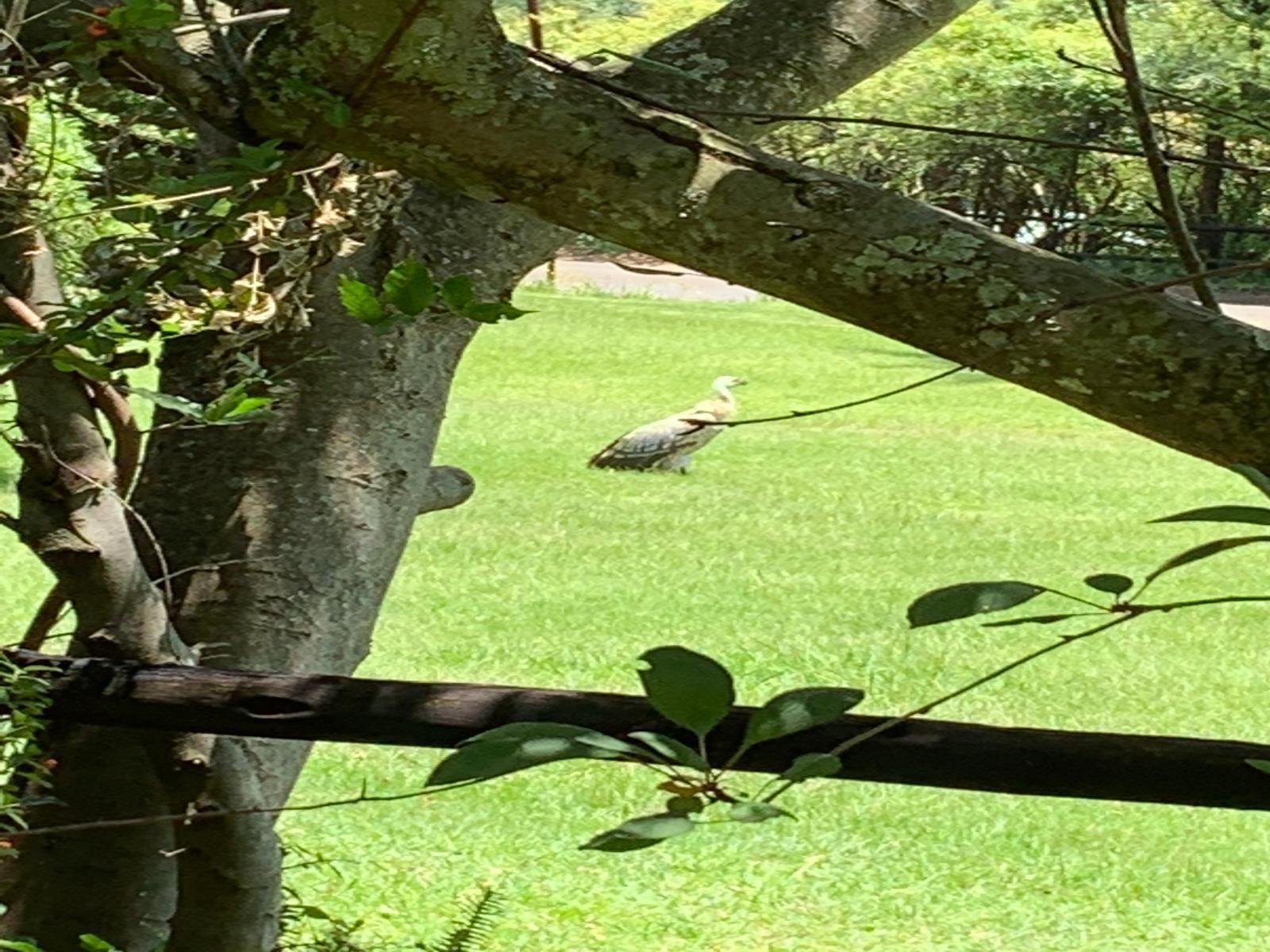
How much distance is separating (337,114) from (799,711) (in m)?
0.44

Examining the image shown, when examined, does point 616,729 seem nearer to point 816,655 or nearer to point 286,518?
point 286,518

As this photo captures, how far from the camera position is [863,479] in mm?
7371

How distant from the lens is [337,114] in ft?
2.73

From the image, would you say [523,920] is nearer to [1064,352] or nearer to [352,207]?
[352,207]

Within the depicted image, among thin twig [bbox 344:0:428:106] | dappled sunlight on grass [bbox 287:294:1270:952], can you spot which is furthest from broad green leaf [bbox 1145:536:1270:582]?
dappled sunlight on grass [bbox 287:294:1270:952]

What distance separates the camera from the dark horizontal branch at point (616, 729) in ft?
3.26

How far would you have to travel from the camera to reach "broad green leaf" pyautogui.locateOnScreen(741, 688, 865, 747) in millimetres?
490

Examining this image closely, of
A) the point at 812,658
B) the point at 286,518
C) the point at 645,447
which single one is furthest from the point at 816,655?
the point at 286,518

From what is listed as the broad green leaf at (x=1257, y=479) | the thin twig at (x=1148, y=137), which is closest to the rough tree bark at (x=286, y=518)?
the thin twig at (x=1148, y=137)

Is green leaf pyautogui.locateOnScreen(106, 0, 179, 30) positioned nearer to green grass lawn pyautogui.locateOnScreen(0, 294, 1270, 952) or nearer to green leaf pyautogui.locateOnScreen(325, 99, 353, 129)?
green leaf pyautogui.locateOnScreen(325, 99, 353, 129)

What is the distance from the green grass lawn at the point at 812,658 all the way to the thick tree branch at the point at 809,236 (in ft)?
5.94

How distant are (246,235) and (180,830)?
18.7 inches

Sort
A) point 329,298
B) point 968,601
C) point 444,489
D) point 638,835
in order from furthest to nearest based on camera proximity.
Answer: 1. point 444,489
2. point 329,298
3. point 968,601
4. point 638,835

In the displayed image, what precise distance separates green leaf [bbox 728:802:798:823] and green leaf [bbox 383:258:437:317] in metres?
0.35
